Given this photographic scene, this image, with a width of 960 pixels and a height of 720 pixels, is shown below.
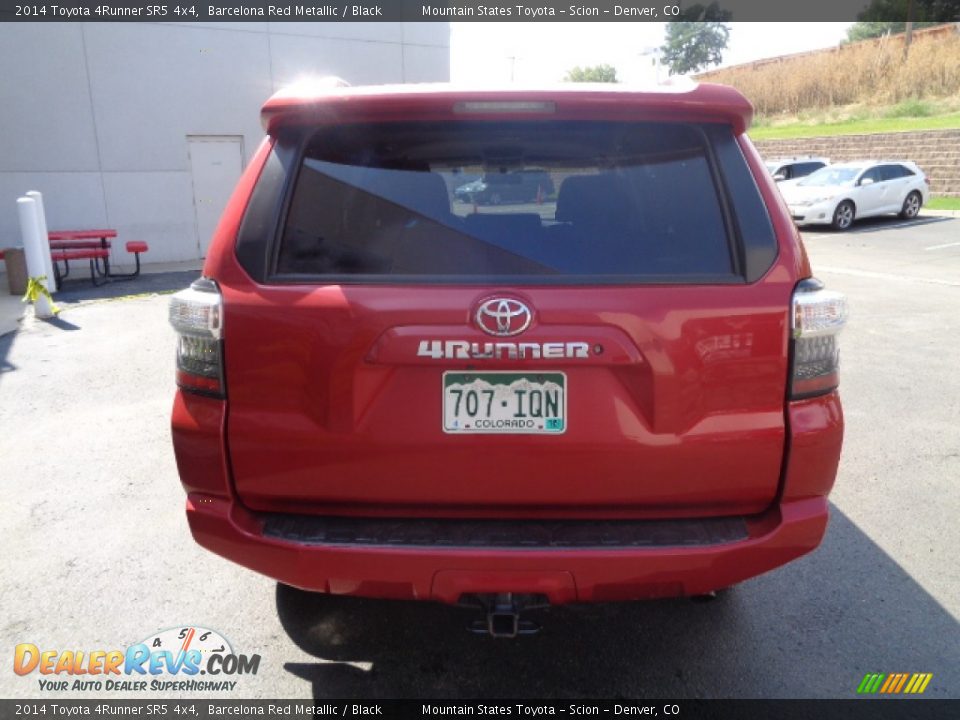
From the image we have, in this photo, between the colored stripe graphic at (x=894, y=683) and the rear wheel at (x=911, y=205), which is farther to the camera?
the rear wheel at (x=911, y=205)

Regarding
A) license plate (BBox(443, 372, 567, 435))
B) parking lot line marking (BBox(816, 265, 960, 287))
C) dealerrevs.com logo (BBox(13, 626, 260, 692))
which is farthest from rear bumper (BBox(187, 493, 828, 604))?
parking lot line marking (BBox(816, 265, 960, 287))

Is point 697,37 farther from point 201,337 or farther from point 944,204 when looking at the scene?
point 201,337

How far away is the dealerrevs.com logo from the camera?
2650mm

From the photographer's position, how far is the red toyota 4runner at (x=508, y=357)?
210 cm

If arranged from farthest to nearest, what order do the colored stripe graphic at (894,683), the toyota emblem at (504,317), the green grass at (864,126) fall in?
the green grass at (864,126) → the colored stripe graphic at (894,683) → the toyota emblem at (504,317)

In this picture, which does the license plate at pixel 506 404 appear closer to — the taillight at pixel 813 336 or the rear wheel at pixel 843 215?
the taillight at pixel 813 336

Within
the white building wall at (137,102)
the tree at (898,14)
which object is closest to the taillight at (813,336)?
the white building wall at (137,102)

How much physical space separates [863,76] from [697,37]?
5236 centimetres

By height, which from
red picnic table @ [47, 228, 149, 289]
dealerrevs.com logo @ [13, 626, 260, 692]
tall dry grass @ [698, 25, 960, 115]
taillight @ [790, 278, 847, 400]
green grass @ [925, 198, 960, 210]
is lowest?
green grass @ [925, 198, 960, 210]

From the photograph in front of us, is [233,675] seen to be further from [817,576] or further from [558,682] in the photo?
[817,576]

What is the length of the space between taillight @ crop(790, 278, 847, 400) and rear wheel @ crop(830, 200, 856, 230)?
1807cm

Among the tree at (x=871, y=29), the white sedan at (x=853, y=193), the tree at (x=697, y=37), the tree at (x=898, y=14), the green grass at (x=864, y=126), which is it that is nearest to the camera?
the white sedan at (x=853, y=193)

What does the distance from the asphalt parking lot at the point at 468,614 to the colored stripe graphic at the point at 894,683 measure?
3 cm

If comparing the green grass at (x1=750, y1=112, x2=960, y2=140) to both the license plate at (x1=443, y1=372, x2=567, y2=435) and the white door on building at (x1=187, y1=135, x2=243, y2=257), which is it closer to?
the white door on building at (x1=187, y1=135, x2=243, y2=257)
